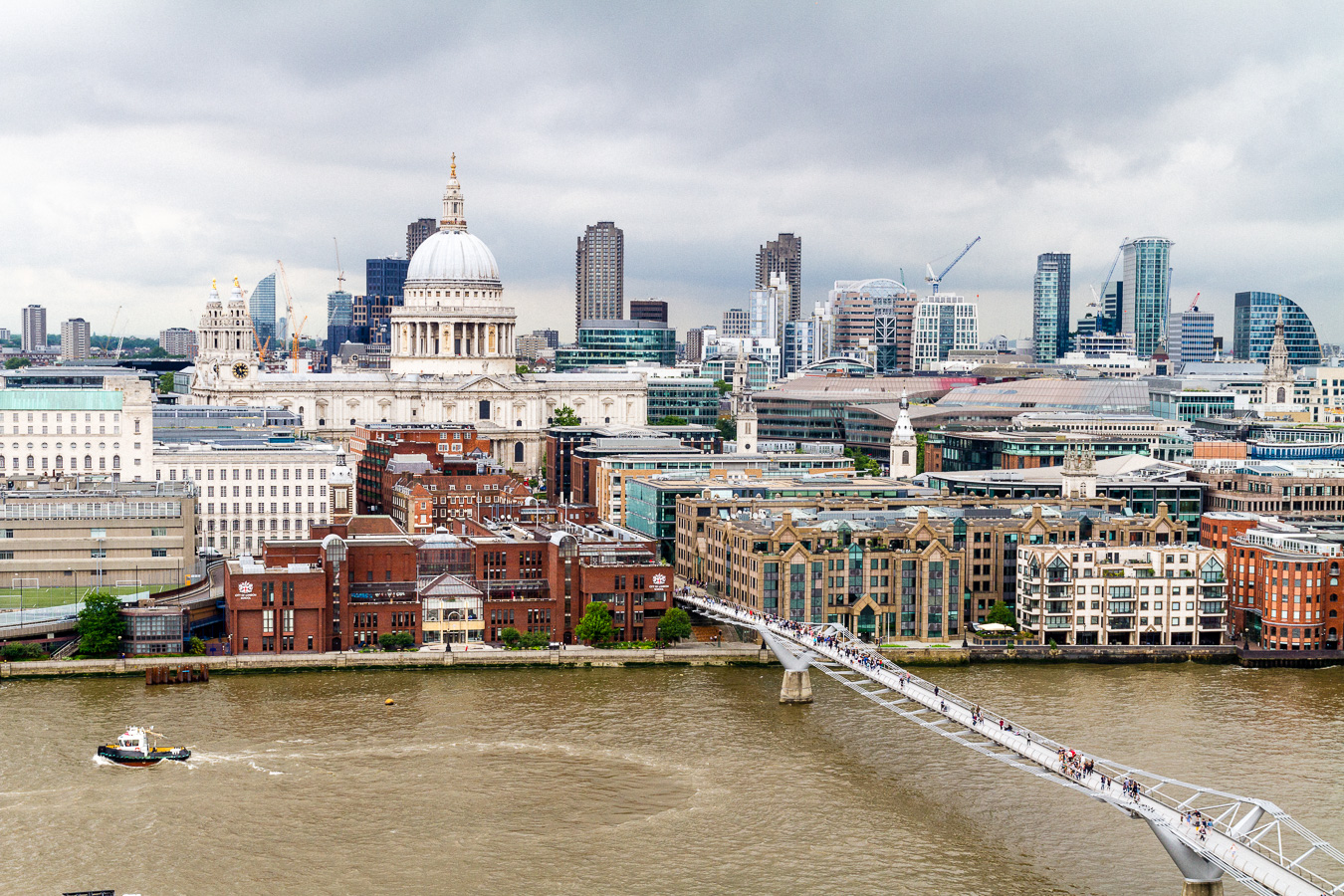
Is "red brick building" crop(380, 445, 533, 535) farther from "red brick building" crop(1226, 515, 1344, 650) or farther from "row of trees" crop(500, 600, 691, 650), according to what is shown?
"red brick building" crop(1226, 515, 1344, 650)

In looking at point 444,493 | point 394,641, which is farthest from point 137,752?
point 444,493

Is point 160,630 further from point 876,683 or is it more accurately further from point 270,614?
point 876,683

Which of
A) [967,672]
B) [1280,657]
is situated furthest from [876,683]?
[1280,657]

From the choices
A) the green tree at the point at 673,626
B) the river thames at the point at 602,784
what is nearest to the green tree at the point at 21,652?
the river thames at the point at 602,784

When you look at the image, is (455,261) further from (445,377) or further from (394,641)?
(394,641)

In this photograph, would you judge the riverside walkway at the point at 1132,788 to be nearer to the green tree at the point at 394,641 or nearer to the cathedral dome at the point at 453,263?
the green tree at the point at 394,641

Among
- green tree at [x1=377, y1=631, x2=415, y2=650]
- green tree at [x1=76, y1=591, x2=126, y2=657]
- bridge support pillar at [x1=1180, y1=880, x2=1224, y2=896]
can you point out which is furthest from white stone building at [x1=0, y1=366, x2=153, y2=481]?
bridge support pillar at [x1=1180, y1=880, x2=1224, y2=896]
